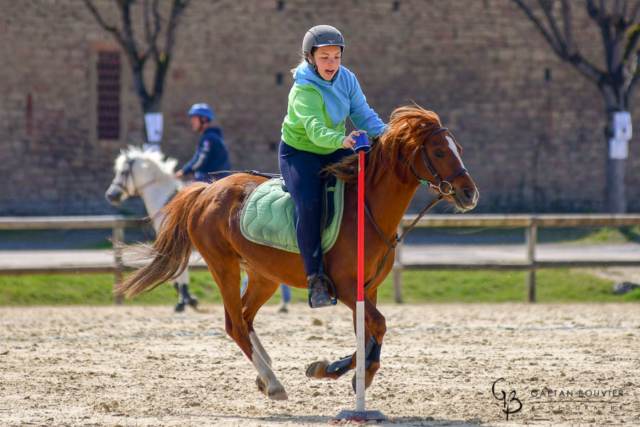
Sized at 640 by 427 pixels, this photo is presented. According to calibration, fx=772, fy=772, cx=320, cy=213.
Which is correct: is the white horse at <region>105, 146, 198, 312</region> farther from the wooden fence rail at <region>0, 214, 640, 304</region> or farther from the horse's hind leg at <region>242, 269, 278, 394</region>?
the horse's hind leg at <region>242, 269, 278, 394</region>

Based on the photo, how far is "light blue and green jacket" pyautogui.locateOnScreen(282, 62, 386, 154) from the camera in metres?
4.93

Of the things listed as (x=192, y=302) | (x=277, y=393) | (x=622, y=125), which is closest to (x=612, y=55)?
(x=622, y=125)

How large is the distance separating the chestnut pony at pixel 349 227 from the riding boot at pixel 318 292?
0.29 ft

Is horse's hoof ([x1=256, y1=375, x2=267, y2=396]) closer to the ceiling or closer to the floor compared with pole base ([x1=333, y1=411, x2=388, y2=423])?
closer to the floor

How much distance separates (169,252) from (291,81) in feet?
50.8

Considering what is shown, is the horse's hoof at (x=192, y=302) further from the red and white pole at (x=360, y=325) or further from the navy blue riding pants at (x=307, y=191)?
the red and white pole at (x=360, y=325)

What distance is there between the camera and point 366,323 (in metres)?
4.90

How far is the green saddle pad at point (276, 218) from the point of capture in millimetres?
5078

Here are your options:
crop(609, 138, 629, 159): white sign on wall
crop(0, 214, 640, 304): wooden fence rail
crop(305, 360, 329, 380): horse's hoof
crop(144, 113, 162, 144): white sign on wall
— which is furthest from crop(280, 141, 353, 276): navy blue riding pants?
crop(609, 138, 629, 159): white sign on wall

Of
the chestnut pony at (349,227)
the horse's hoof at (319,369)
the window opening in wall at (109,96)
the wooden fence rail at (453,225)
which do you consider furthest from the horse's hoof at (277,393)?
the window opening in wall at (109,96)

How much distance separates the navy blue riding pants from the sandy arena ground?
1.05 metres

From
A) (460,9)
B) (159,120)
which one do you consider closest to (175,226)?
(159,120)

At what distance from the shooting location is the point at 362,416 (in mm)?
4656

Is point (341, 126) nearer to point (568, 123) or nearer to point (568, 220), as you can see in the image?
point (568, 220)
